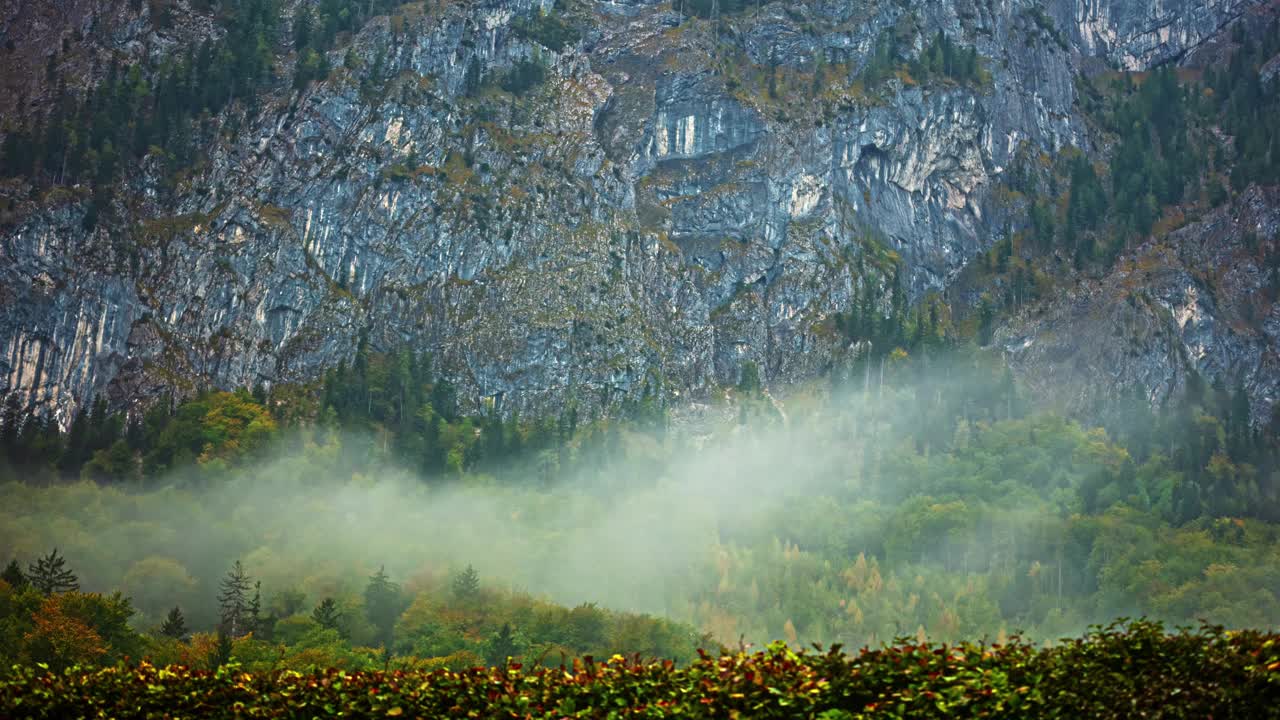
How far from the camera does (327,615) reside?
117 m

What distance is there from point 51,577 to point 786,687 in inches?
4354

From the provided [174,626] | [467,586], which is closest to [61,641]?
[174,626]

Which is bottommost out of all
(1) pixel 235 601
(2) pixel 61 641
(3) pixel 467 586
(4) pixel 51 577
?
(1) pixel 235 601

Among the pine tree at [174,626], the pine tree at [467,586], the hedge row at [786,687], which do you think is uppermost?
the hedge row at [786,687]

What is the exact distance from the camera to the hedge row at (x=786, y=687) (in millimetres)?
24453

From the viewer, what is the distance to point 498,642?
113562 mm

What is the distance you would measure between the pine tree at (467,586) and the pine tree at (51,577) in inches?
1431

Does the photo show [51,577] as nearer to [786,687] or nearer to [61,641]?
[61,641]

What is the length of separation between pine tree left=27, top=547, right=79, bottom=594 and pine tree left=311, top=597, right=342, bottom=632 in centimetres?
2112

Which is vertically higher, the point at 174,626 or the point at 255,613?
the point at 255,613

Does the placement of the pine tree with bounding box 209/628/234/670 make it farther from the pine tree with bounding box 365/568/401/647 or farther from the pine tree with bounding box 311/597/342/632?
the pine tree with bounding box 365/568/401/647

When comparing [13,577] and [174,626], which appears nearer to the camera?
[13,577]

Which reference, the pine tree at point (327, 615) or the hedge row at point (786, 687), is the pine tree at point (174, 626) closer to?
the pine tree at point (327, 615)

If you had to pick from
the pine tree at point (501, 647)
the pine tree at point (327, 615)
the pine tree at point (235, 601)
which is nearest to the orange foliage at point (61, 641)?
the pine tree at point (327, 615)
